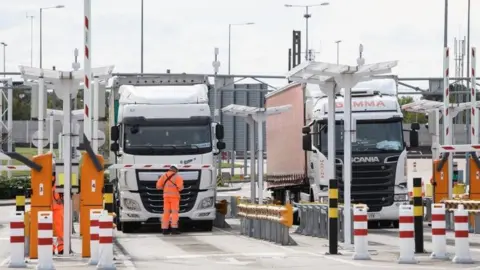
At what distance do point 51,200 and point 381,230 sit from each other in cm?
1149

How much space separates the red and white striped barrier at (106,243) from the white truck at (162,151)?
11.0 metres

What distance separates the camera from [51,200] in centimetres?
2027

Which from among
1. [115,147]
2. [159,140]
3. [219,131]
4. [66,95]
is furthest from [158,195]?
[66,95]

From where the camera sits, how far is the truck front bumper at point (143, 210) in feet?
93.8

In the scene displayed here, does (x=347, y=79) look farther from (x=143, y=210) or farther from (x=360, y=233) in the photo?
(x=143, y=210)

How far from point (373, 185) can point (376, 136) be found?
3.95ft

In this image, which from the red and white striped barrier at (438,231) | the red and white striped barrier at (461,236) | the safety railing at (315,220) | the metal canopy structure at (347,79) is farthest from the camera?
the safety railing at (315,220)

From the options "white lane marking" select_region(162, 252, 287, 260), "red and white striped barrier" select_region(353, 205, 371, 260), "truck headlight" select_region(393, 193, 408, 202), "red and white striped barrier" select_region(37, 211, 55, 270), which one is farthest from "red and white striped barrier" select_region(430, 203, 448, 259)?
"truck headlight" select_region(393, 193, 408, 202)

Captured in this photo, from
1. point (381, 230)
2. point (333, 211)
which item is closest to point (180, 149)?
point (381, 230)

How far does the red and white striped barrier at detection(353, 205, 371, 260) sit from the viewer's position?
1850 centimetres

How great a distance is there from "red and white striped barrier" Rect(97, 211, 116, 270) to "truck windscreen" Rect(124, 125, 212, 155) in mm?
11276

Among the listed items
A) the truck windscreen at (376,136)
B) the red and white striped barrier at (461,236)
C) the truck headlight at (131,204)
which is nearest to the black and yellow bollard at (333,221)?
the red and white striped barrier at (461,236)

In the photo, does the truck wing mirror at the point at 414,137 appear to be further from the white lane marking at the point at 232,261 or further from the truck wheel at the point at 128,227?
the white lane marking at the point at 232,261

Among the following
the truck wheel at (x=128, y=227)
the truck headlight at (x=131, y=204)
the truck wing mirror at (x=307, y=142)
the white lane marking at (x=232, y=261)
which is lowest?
the truck wheel at (x=128, y=227)
